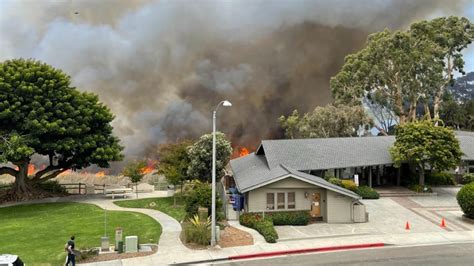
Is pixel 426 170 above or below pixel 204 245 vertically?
above

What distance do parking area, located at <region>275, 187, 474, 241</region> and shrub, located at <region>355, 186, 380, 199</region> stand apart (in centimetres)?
64

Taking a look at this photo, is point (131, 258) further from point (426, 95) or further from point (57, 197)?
point (426, 95)

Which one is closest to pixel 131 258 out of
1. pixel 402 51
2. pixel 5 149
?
pixel 5 149

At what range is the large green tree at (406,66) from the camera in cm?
6506

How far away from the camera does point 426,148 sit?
36938mm

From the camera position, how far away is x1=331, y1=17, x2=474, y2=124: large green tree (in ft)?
213

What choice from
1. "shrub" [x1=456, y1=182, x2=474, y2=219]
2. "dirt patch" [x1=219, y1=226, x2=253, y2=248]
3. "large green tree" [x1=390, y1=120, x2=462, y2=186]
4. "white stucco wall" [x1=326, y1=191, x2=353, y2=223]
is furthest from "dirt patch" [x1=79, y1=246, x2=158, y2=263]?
"large green tree" [x1=390, y1=120, x2=462, y2=186]

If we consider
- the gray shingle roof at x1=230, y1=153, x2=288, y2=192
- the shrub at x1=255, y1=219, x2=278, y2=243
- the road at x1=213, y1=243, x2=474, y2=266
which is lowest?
the road at x1=213, y1=243, x2=474, y2=266

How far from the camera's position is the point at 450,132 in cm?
3784

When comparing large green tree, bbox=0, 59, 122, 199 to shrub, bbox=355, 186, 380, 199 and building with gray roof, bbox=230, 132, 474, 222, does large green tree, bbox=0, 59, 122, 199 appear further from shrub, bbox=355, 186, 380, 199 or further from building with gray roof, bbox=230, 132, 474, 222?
shrub, bbox=355, 186, 380, 199

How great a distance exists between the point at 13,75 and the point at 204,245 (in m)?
27.7

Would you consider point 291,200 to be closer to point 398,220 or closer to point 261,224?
point 261,224

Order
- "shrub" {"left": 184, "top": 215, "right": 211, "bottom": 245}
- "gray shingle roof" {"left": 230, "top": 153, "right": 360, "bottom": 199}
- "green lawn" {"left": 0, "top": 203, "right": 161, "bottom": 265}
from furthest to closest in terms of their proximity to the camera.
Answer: "gray shingle roof" {"left": 230, "top": 153, "right": 360, "bottom": 199}
"shrub" {"left": 184, "top": 215, "right": 211, "bottom": 245}
"green lawn" {"left": 0, "top": 203, "right": 161, "bottom": 265}

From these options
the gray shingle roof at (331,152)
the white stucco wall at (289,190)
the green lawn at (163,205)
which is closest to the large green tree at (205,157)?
the green lawn at (163,205)
